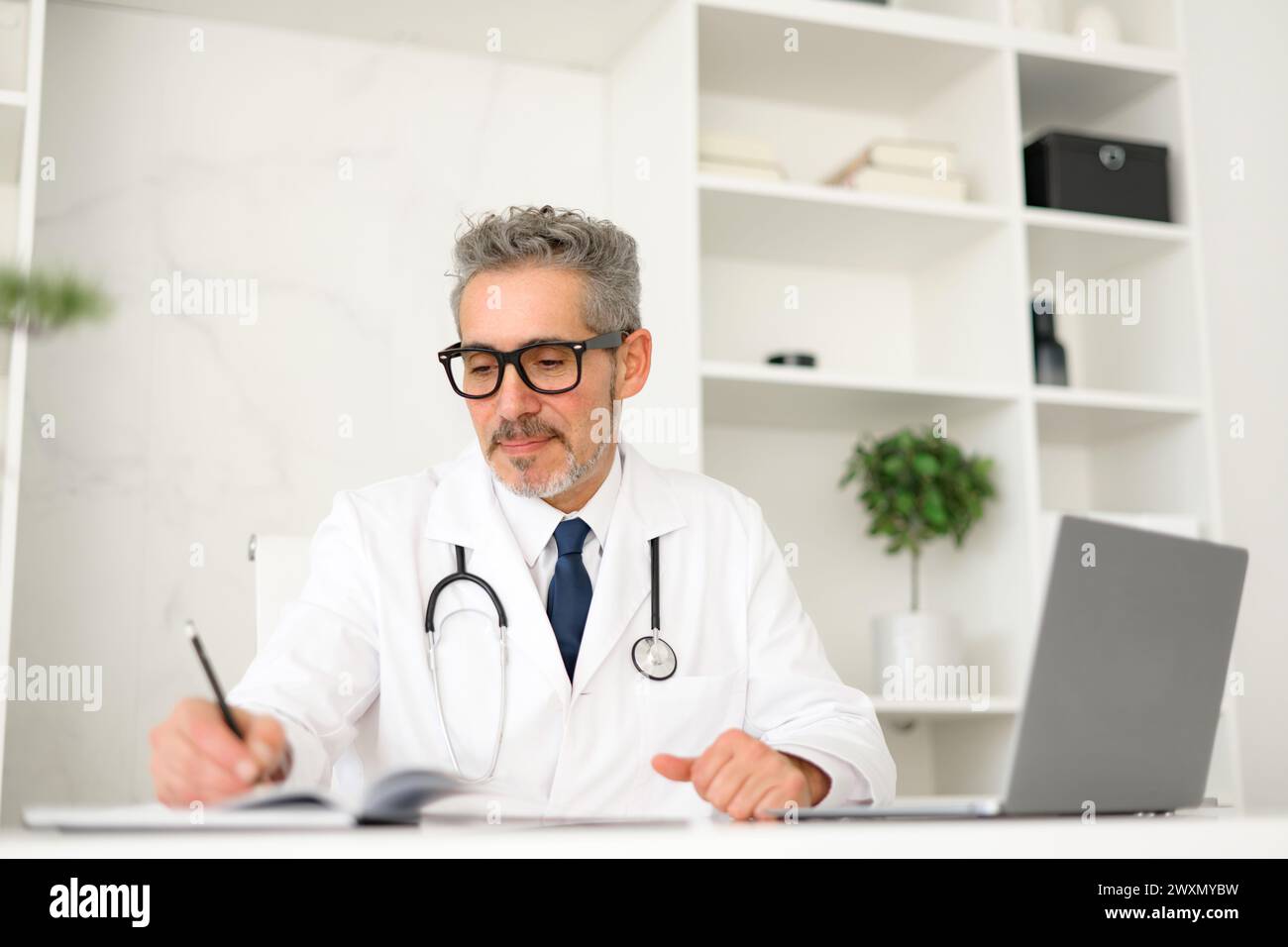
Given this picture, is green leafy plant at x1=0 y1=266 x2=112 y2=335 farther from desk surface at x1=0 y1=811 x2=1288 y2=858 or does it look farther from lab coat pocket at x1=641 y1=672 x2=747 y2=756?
lab coat pocket at x1=641 y1=672 x2=747 y2=756

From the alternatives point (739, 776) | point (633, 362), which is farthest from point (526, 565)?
point (739, 776)

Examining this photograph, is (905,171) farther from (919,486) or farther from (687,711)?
(687,711)

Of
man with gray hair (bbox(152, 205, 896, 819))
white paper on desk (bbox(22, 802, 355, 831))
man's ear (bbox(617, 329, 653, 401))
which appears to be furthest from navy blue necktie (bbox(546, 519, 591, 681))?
white paper on desk (bbox(22, 802, 355, 831))

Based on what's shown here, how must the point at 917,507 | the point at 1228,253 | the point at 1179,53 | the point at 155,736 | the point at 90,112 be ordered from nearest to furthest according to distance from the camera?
the point at 155,736 < the point at 90,112 < the point at 917,507 < the point at 1179,53 < the point at 1228,253

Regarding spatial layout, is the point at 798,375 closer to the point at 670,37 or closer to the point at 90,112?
the point at 670,37

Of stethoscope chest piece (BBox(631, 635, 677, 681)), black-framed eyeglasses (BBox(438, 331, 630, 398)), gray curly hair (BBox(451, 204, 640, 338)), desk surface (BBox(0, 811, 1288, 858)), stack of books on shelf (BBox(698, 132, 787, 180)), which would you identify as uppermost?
stack of books on shelf (BBox(698, 132, 787, 180))

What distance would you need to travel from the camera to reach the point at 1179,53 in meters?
3.11

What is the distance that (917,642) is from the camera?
2.76 metres

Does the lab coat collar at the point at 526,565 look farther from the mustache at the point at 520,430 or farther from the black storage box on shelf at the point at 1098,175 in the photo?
the black storage box on shelf at the point at 1098,175

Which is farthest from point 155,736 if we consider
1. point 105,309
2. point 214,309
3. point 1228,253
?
point 1228,253

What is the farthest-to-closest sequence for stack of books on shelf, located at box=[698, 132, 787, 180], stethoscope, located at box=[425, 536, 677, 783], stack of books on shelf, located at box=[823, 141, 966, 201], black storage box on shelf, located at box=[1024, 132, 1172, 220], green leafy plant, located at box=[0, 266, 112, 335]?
black storage box on shelf, located at box=[1024, 132, 1172, 220]
stack of books on shelf, located at box=[823, 141, 966, 201]
stack of books on shelf, located at box=[698, 132, 787, 180]
stethoscope, located at box=[425, 536, 677, 783]
green leafy plant, located at box=[0, 266, 112, 335]

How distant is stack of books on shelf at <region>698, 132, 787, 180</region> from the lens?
9.00ft

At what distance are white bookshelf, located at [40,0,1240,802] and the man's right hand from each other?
1514 millimetres
